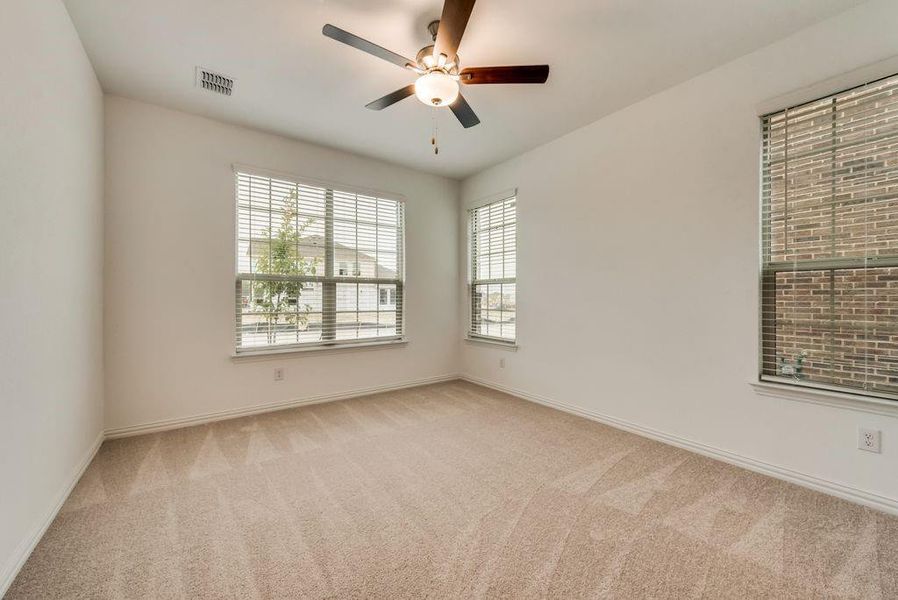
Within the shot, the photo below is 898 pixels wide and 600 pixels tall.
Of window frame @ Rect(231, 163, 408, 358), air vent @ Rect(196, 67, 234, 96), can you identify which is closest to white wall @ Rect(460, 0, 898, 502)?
window frame @ Rect(231, 163, 408, 358)

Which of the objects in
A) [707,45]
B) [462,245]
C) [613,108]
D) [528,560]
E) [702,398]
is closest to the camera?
[528,560]

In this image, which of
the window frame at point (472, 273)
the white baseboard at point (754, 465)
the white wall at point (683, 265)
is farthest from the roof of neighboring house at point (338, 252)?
the white baseboard at point (754, 465)

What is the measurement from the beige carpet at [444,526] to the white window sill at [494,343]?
1.44 meters

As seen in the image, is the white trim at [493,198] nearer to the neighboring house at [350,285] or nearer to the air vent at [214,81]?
the neighboring house at [350,285]

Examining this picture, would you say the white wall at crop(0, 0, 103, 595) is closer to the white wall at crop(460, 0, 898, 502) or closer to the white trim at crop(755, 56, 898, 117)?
the white wall at crop(460, 0, 898, 502)

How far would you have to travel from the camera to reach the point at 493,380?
4535 millimetres

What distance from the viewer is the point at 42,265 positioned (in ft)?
6.10

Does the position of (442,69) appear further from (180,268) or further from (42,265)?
(180,268)

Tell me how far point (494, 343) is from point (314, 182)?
8.99 feet

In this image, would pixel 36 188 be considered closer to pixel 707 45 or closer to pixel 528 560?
pixel 528 560

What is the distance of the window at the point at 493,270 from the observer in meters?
4.34

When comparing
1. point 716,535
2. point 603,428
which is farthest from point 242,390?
point 716,535

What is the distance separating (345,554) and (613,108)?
3.72m

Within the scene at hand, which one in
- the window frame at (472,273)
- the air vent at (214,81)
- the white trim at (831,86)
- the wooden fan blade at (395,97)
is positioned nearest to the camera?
the white trim at (831,86)
